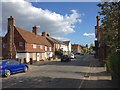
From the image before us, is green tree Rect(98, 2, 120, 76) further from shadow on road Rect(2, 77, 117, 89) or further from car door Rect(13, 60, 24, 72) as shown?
car door Rect(13, 60, 24, 72)

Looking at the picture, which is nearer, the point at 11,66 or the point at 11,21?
the point at 11,66

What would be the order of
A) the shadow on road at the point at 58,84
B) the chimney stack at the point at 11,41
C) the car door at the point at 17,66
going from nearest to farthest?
the shadow on road at the point at 58,84, the car door at the point at 17,66, the chimney stack at the point at 11,41

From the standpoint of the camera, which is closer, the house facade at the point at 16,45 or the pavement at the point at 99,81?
the pavement at the point at 99,81

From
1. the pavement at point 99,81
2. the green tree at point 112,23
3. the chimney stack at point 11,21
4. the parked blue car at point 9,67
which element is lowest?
the pavement at point 99,81

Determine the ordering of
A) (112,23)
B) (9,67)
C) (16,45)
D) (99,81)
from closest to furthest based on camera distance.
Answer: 1. (112,23)
2. (99,81)
3. (9,67)
4. (16,45)

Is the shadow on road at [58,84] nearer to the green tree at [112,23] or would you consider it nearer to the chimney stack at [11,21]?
the green tree at [112,23]

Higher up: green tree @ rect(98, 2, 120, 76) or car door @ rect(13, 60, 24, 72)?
green tree @ rect(98, 2, 120, 76)

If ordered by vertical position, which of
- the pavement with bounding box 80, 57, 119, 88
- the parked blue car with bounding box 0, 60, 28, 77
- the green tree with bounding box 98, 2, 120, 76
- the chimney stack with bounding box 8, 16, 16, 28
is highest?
the chimney stack with bounding box 8, 16, 16, 28

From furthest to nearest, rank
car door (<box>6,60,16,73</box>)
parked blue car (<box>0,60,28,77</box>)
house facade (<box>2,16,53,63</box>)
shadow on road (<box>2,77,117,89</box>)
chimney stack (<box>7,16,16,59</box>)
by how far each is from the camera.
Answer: house facade (<box>2,16,53,63</box>) → chimney stack (<box>7,16,16,59</box>) → car door (<box>6,60,16,73</box>) → parked blue car (<box>0,60,28,77</box>) → shadow on road (<box>2,77,117,89</box>)

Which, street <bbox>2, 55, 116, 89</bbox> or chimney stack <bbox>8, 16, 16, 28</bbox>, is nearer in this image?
street <bbox>2, 55, 116, 89</bbox>

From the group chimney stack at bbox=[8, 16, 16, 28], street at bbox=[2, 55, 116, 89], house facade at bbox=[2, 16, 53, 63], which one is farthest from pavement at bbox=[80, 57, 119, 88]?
chimney stack at bbox=[8, 16, 16, 28]

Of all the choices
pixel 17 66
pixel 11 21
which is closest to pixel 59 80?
pixel 17 66

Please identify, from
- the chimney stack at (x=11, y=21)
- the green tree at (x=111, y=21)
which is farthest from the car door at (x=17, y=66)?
the chimney stack at (x=11, y=21)

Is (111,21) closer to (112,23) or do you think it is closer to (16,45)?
(112,23)
